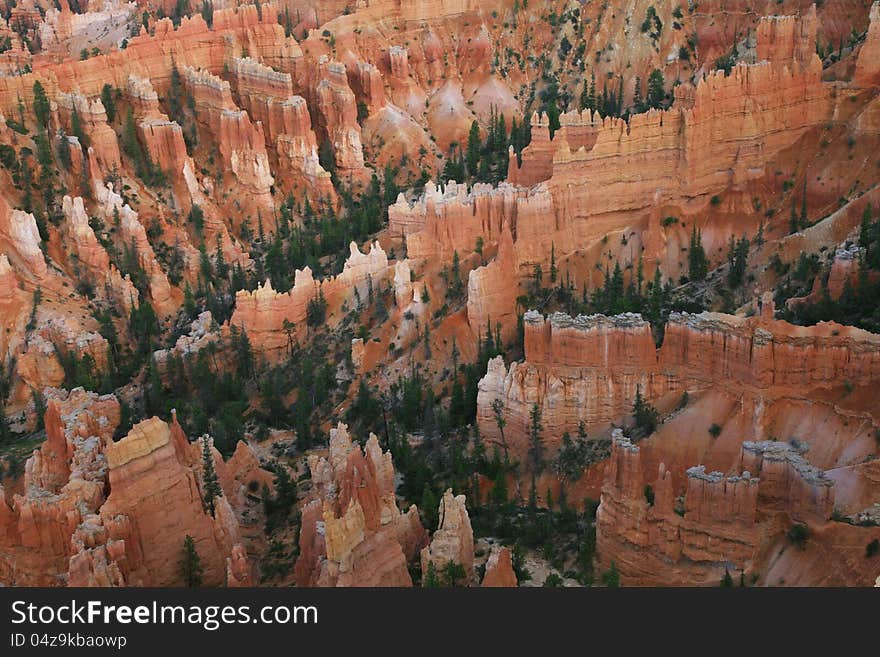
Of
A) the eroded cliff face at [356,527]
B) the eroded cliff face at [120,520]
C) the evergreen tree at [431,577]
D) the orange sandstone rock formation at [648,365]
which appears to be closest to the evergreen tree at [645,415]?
the orange sandstone rock formation at [648,365]

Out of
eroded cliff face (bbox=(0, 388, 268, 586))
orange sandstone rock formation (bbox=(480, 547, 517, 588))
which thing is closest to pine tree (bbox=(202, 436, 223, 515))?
eroded cliff face (bbox=(0, 388, 268, 586))

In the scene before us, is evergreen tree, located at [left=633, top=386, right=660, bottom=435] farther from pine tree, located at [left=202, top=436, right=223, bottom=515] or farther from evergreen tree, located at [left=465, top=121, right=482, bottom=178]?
evergreen tree, located at [left=465, top=121, right=482, bottom=178]

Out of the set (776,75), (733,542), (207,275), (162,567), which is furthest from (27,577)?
(776,75)

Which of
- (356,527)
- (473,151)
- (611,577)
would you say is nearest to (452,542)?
(356,527)

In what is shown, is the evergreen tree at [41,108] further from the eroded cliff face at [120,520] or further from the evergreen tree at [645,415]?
the evergreen tree at [645,415]

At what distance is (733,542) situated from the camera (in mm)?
46344

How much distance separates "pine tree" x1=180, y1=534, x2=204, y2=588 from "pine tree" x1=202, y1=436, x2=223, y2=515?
3.22 meters

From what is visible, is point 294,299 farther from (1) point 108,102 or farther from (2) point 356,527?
(2) point 356,527

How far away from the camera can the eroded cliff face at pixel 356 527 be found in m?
44.2

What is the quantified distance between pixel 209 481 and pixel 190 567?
214 inches

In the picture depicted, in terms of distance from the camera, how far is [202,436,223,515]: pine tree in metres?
54.4

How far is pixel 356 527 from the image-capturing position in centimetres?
4481

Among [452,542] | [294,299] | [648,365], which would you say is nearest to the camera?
[452,542]

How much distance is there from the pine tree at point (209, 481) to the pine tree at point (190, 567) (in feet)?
10.5
